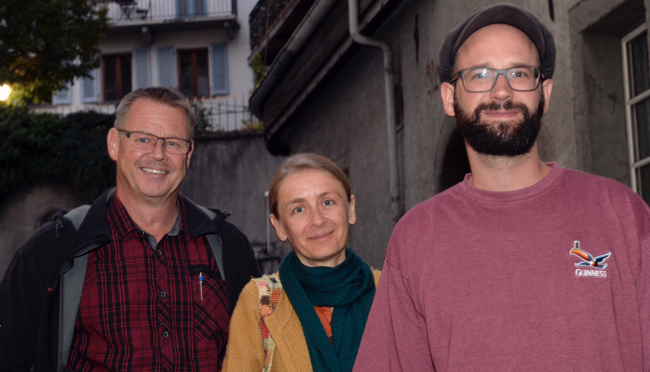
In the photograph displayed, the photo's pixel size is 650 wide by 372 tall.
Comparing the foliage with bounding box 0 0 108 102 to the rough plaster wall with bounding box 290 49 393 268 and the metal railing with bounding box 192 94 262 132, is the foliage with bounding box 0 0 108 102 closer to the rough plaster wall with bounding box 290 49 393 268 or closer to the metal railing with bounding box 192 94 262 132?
the metal railing with bounding box 192 94 262 132

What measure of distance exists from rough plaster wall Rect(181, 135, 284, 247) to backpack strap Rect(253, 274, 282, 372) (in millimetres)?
13265

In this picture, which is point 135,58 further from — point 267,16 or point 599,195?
point 599,195

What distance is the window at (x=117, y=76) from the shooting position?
25750mm

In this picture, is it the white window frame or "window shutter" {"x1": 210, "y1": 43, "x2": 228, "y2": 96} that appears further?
"window shutter" {"x1": 210, "y1": 43, "x2": 228, "y2": 96}

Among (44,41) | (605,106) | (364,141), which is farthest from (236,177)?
(605,106)

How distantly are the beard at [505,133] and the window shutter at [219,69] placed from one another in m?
23.7

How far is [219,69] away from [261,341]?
2327 cm

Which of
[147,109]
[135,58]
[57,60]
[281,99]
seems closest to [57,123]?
[57,60]

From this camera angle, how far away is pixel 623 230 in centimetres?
187

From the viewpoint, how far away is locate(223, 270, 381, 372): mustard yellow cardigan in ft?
9.47

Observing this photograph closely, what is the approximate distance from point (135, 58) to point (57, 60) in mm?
9664

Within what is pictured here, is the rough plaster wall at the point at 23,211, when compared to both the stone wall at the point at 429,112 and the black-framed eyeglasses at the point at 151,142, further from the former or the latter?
the black-framed eyeglasses at the point at 151,142

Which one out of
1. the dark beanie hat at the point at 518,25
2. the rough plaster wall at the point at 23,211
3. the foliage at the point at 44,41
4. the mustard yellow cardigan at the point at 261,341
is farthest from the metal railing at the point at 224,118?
the dark beanie hat at the point at 518,25

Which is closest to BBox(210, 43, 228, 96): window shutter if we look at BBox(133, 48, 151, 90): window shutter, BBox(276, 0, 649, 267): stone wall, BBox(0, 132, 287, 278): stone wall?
BBox(133, 48, 151, 90): window shutter
